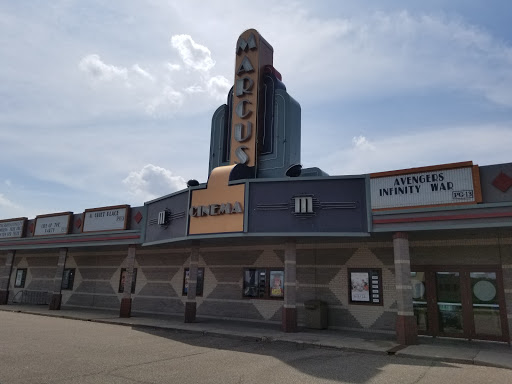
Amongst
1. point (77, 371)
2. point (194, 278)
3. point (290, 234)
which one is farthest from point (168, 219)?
point (77, 371)

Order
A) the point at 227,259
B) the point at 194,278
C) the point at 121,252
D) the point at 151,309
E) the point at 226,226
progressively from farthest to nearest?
1. the point at 121,252
2. the point at 151,309
3. the point at 227,259
4. the point at 194,278
5. the point at 226,226

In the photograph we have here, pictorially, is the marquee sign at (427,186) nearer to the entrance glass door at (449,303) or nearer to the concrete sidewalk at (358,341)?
the entrance glass door at (449,303)

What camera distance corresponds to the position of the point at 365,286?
17.7 m

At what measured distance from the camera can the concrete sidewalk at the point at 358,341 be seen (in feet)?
38.9

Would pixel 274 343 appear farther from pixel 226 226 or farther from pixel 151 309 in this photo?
pixel 151 309

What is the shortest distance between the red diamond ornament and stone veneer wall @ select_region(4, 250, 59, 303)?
30045 millimetres

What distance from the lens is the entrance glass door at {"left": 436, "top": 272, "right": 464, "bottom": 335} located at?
15426mm

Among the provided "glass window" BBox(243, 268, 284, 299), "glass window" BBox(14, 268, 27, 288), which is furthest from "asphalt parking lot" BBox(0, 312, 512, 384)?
"glass window" BBox(14, 268, 27, 288)

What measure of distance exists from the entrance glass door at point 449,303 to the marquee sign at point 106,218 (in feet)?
55.6

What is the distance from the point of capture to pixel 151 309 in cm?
2441

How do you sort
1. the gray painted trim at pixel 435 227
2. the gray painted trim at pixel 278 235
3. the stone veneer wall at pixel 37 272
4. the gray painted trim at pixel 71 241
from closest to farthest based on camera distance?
1. the gray painted trim at pixel 435 227
2. the gray painted trim at pixel 278 235
3. the gray painted trim at pixel 71 241
4. the stone veneer wall at pixel 37 272

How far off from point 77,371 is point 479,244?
48.4 feet

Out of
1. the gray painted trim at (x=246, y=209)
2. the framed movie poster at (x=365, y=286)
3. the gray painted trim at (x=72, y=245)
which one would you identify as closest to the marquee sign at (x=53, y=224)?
the gray painted trim at (x=72, y=245)

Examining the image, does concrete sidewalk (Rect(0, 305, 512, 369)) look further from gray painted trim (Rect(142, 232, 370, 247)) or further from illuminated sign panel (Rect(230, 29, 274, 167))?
illuminated sign panel (Rect(230, 29, 274, 167))
